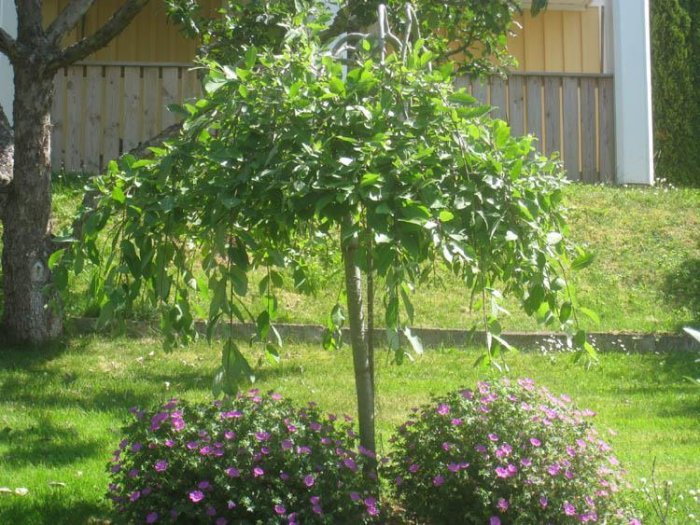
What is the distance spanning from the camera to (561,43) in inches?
657

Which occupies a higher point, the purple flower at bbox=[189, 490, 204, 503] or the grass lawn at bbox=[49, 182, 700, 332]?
the grass lawn at bbox=[49, 182, 700, 332]

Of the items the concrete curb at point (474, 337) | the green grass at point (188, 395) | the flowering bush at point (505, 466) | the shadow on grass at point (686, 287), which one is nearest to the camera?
the flowering bush at point (505, 466)

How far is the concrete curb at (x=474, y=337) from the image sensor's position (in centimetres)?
859

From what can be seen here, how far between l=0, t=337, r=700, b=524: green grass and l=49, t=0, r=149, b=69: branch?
91.9 inches

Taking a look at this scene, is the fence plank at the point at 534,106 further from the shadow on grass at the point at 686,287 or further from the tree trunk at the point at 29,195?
the tree trunk at the point at 29,195

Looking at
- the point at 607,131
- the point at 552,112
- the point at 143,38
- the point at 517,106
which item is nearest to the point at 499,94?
the point at 517,106

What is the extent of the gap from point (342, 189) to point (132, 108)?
31.7ft

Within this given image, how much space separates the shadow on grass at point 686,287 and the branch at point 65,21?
6.20 meters

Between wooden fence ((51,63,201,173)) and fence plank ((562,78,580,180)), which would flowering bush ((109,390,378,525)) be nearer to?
wooden fence ((51,63,201,173))

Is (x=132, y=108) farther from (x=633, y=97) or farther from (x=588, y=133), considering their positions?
(x=633, y=97)

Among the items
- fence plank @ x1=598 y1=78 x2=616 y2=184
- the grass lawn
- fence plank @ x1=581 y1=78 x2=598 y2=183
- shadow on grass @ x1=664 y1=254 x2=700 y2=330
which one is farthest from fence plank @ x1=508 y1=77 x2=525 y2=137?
shadow on grass @ x1=664 y1=254 x2=700 y2=330

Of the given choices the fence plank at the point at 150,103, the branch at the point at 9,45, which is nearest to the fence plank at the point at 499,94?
the fence plank at the point at 150,103

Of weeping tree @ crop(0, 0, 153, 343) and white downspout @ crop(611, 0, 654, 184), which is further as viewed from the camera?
white downspout @ crop(611, 0, 654, 184)

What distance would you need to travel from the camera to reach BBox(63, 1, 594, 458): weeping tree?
12.2 ft
